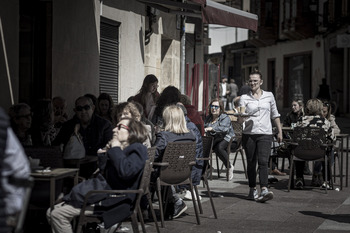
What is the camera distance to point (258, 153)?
10.8m

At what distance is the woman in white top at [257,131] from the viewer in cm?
1071

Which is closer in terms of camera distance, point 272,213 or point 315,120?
point 272,213

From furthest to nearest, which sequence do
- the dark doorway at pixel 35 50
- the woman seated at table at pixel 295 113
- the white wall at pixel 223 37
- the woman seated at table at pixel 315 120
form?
the white wall at pixel 223 37 → the woman seated at table at pixel 295 113 → the woman seated at table at pixel 315 120 → the dark doorway at pixel 35 50

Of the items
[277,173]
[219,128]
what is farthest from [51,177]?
[277,173]

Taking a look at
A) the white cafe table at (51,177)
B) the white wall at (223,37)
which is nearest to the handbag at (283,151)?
the white cafe table at (51,177)

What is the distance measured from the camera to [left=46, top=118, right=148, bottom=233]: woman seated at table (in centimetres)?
616

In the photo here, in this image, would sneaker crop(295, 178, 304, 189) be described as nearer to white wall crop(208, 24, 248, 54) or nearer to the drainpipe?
the drainpipe

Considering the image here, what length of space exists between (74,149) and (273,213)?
3014 mm

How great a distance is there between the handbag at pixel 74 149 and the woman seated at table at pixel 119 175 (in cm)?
117

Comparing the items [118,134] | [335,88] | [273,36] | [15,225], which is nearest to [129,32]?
[118,134]

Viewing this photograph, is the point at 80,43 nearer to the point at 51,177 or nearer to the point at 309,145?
the point at 309,145

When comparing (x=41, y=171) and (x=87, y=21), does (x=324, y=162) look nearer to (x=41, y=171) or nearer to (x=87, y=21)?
(x=87, y=21)

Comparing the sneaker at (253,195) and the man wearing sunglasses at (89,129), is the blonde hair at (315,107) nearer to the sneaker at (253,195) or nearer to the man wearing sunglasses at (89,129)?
the sneaker at (253,195)

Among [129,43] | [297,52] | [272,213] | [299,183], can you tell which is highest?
[297,52]
